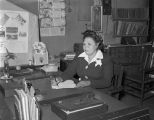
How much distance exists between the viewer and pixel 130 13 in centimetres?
439

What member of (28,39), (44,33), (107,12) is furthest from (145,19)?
(28,39)

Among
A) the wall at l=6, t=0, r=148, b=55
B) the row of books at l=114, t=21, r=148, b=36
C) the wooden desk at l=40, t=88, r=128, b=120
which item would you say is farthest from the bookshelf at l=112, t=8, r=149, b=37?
the wooden desk at l=40, t=88, r=128, b=120

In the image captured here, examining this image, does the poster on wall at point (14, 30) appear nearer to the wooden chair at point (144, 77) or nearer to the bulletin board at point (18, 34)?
the bulletin board at point (18, 34)

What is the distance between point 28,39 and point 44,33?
63 cm

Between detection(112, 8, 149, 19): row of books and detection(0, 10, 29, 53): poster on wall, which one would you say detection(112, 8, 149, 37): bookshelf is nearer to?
detection(112, 8, 149, 19): row of books

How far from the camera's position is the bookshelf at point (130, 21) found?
14.0 feet

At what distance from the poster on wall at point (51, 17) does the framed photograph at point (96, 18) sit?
55cm

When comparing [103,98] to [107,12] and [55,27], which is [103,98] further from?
[107,12]

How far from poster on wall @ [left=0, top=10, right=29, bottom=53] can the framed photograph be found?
137 centimetres

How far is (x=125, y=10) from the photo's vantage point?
14.2 ft

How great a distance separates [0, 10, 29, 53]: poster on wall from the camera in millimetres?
2935

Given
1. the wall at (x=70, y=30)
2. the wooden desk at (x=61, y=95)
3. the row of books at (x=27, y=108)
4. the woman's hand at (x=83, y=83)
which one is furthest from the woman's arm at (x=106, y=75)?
the wall at (x=70, y=30)

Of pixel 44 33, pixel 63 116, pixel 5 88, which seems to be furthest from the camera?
pixel 44 33

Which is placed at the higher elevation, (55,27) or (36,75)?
(55,27)
